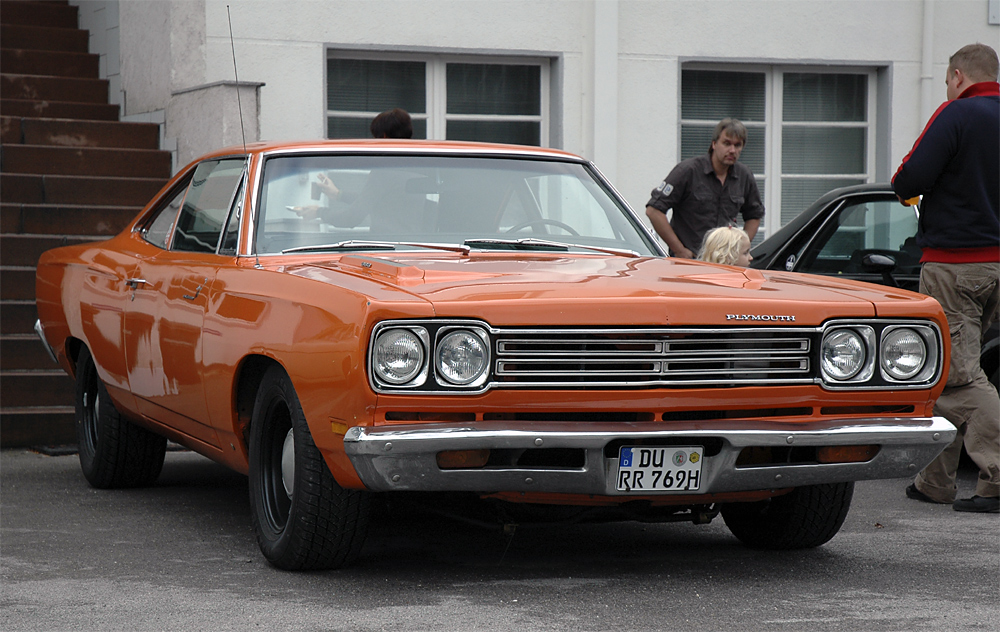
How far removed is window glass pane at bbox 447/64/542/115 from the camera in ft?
38.3

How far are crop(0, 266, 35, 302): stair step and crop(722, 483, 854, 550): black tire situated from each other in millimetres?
5682

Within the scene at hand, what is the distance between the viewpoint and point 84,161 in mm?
10969

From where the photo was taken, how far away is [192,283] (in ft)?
17.5

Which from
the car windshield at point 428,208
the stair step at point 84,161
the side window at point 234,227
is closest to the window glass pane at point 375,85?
the stair step at point 84,161

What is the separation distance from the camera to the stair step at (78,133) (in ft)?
36.7

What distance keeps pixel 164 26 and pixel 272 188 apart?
620 centimetres

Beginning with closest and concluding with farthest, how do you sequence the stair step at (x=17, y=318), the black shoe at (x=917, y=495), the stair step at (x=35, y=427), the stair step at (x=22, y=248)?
the black shoe at (x=917, y=495), the stair step at (x=35, y=427), the stair step at (x=17, y=318), the stair step at (x=22, y=248)

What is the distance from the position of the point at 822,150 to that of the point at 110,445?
7919 millimetres

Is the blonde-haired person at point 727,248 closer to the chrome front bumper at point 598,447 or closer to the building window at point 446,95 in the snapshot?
the chrome front bumper at point 598,447

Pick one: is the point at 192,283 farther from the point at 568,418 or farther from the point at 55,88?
the point at 55,88

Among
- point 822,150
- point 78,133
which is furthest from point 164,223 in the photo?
point 822,150

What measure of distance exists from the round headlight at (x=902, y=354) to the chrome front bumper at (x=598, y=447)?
0.16 m

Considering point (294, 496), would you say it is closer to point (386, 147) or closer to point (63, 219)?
point (386, 147)

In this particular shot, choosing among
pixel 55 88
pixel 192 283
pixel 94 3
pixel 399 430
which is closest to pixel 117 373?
pixel 192 283
